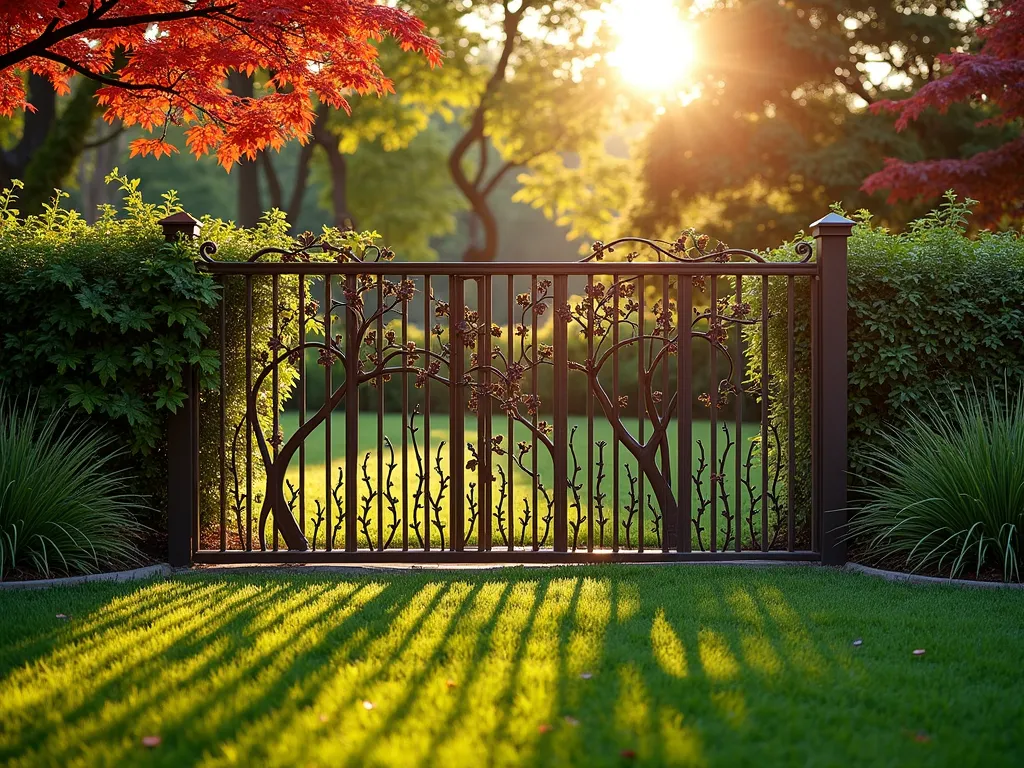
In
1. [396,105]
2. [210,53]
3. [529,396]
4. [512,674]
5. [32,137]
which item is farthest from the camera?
[396,105]

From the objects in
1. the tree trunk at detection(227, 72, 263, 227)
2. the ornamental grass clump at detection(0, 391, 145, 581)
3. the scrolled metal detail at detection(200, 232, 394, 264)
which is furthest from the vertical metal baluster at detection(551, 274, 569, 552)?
the tree trunk at detection(227, 72, 263, 227)

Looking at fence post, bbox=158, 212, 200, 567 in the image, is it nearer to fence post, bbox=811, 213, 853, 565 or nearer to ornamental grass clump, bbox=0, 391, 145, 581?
ornamental grass clump, bbox=0, 391, 145, 581

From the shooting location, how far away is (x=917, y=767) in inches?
111

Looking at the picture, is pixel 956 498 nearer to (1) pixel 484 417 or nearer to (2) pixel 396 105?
(1) pixel 484 417

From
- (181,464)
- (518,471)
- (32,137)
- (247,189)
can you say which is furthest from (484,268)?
(247,189)

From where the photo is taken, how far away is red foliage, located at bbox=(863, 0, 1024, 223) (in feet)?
33.8

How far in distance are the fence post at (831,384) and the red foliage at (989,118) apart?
5686 mm

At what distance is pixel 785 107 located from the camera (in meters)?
20.1

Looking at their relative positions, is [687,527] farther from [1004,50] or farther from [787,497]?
[1004,50]

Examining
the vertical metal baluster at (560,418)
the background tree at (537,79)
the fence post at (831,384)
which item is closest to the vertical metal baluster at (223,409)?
the vertical metal baluster at (560,418)

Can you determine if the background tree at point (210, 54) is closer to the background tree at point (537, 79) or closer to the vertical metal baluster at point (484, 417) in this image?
the vertical metal baluster at point (484, 417)

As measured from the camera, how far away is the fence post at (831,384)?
5824 millimetres

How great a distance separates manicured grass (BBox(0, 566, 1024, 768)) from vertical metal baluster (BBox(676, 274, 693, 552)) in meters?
0.78

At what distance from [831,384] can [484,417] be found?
2.06 meters
